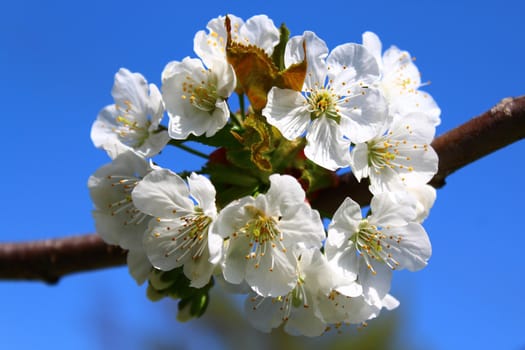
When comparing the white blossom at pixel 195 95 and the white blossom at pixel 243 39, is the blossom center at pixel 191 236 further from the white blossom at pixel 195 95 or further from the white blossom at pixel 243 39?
the white blossom at pixel 243 39

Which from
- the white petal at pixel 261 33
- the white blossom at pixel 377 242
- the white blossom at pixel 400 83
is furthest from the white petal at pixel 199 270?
the white blossom at pixel 400 83

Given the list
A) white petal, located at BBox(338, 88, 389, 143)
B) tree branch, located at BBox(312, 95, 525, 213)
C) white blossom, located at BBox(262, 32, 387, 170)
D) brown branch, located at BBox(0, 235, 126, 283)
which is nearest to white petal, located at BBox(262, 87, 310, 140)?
white blossom, located at BBox(262, 32, 387, 170)

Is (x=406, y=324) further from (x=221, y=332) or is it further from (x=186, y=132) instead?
(x=186, y=132)

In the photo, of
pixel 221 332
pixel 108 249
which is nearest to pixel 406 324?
pixel 221 332

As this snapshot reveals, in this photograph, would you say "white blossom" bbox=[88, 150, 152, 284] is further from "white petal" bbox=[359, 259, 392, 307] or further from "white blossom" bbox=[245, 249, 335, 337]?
"white petal" bbox=[359, 259, 392, 307]

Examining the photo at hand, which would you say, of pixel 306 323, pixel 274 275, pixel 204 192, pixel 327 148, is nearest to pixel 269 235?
pixel 274 275

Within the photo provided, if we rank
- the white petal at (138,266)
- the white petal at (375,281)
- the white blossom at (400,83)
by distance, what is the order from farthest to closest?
the white blossom at (400,83), the white petal at (138,266), the white petal at (375,281)
